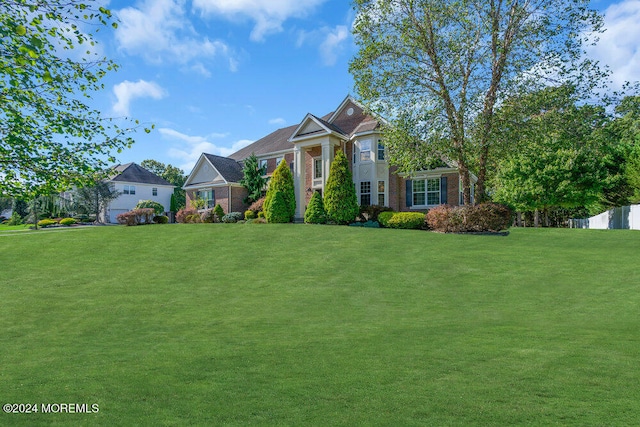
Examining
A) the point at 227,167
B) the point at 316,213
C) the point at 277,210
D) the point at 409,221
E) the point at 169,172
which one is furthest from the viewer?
the point at 169,172

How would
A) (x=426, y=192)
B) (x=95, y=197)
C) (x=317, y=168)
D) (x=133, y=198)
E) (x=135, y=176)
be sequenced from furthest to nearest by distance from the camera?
1. (x=135, y=176)
2. (x=133, y=198)
3. (x=95, y=197)
4. (x=317, y=168)
5. (x=426, y=192)

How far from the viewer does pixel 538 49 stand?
20.6 m

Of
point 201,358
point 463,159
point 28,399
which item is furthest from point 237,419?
point 463,159

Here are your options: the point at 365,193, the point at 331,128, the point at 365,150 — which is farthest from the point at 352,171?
the point at 331,128

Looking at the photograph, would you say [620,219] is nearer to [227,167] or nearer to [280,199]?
[280,199]

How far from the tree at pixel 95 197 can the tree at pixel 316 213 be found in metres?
27.3

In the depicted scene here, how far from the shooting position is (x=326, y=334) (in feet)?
21.4

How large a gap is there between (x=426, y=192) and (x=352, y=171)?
19.0ft

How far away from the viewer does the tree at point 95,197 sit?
41.1 metres

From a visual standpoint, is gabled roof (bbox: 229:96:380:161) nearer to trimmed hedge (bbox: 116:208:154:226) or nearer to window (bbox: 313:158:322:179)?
window (bbox: 313:158:322:179)

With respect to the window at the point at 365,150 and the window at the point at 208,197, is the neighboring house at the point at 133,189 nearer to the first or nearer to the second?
the window at the point at 208,197

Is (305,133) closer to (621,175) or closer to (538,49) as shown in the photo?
(538,49)

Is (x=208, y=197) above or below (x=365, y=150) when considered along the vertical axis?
below

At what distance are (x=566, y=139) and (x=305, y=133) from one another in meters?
17.7
